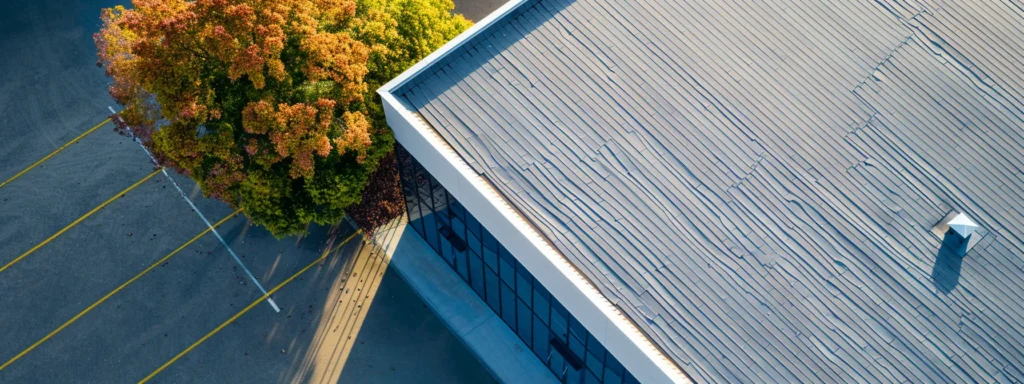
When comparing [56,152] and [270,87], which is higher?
[270,87]

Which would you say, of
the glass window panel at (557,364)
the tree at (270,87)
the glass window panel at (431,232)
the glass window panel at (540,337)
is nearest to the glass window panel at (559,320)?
the glass window panel at (540,337)

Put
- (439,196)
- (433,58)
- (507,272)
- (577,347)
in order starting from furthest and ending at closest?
(439,196) → (507,272) → (577,347) → (433,58)

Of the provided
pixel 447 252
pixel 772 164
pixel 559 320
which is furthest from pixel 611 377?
pixel 447 252

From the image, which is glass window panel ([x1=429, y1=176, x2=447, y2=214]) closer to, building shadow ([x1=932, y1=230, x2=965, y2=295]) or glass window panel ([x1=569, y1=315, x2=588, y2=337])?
glass window panel ([x1=569, y1=315, x2=588, y2=337])

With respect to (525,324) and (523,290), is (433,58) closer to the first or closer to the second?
(523,290)

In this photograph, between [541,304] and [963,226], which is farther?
[541,304]

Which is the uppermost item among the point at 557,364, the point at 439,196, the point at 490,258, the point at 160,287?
the point at 439,196

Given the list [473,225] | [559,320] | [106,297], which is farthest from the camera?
[106,297]

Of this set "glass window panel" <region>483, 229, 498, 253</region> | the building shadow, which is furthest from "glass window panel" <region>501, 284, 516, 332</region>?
the building shadow

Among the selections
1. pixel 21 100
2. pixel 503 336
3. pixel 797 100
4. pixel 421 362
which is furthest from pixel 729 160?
pixel 21 100
